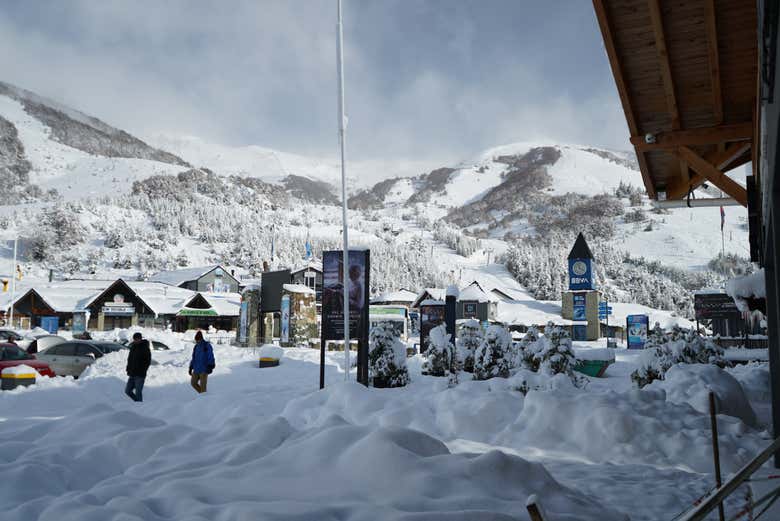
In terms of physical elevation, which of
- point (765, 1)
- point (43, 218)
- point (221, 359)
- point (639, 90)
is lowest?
point (221, 359)

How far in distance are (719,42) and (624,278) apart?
11972cm

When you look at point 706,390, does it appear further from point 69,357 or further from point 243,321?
→ point 243,321

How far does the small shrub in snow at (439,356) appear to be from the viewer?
1811 cm

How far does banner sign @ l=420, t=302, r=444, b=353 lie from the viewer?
26.3 metres

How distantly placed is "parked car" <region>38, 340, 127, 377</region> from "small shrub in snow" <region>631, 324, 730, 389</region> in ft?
51.9

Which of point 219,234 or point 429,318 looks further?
point 219,234

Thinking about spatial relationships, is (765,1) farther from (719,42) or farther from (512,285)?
(512,285)

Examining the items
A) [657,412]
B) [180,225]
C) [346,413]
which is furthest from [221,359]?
[180,225]

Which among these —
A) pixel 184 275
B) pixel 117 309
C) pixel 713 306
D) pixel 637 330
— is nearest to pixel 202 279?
pixel 184 275

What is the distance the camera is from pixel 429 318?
26891 mm

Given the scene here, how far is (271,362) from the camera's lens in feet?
75.2

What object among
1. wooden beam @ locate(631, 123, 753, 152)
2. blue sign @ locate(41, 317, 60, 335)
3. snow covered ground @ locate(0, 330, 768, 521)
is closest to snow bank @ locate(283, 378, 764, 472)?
snow covered ground @ locate(0, 330, 768, 521)

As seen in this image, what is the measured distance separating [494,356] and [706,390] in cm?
681

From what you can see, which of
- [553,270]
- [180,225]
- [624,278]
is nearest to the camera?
[553,270]
